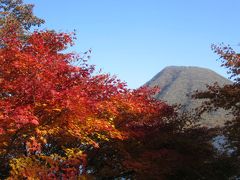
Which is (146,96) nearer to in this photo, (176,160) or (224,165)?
(176,160)

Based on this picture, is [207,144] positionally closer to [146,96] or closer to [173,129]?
[173,129]

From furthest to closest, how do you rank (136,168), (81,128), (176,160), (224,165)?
(224,165)
(176,160)
(136,168)
(81,128)

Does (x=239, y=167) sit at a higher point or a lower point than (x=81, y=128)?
lower

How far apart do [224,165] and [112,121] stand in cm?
734

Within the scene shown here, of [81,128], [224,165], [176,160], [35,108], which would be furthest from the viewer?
[224,165]

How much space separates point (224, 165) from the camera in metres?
19.9

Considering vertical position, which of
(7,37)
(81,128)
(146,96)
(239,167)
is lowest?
(239,167)

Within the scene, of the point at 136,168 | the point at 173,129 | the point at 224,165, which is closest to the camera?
the point at 136,168

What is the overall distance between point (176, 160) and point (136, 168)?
2.20 m

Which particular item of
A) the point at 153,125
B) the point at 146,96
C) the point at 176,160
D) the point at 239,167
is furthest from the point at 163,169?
the point at 239,167

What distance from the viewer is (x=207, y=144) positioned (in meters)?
18.4

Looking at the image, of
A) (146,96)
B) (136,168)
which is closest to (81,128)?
(136,168)

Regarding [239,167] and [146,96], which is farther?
[239,167]

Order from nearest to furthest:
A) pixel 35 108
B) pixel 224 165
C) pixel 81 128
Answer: pixel 35 108, pixel 81 128, pixel 224 165
